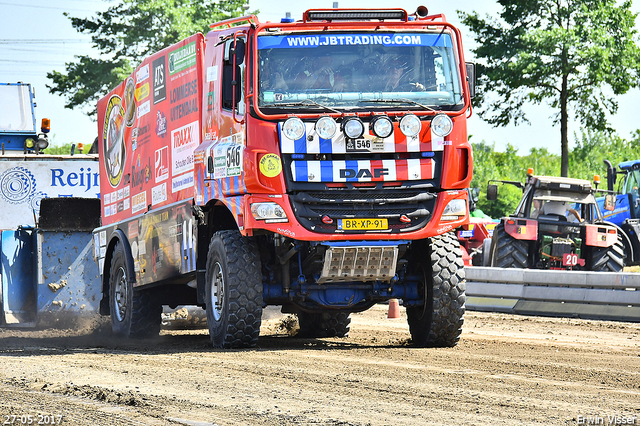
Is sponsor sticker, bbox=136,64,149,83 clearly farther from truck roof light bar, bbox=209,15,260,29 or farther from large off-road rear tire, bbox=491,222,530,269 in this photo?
large off-road rear tire, bbox=491,222,530,269

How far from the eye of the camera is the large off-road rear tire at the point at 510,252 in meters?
18.5

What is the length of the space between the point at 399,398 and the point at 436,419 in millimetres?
778

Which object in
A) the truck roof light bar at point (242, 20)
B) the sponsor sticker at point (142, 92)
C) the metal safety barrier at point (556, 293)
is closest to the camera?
the truck roof light bar at point (242, 20)

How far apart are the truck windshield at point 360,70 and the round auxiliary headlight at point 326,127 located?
26 centimetres

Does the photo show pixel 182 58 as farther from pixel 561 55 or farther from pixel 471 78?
pixel 561 55

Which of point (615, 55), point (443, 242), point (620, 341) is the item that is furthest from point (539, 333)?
point (615, 55)

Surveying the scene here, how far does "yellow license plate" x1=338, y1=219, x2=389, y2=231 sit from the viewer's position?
9406 millimetres

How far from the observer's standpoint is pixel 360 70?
968cm

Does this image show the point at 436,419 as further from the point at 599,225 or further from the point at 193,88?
the point at 599,225

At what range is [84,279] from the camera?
1498cm

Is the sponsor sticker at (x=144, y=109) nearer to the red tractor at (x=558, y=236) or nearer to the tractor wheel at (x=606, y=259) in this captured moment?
the red tractor at (x=558, y=236)

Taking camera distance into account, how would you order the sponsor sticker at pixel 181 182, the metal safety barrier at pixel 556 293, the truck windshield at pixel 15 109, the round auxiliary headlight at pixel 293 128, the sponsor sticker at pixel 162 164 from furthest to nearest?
the truck windshield at pixel 15 109, the metal safety barrier at pixel 556 293, the sponsor sticker at pixel 162 164, the sponsor sticker at pixel 181 182, the round auxiliary headlight at pixel 293 128

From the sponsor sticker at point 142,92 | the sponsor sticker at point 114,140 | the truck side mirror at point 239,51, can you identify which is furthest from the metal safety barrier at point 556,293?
the truck side mirror at point 239,51

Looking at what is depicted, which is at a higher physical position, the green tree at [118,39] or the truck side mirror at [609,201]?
the green tree at [118,39]
